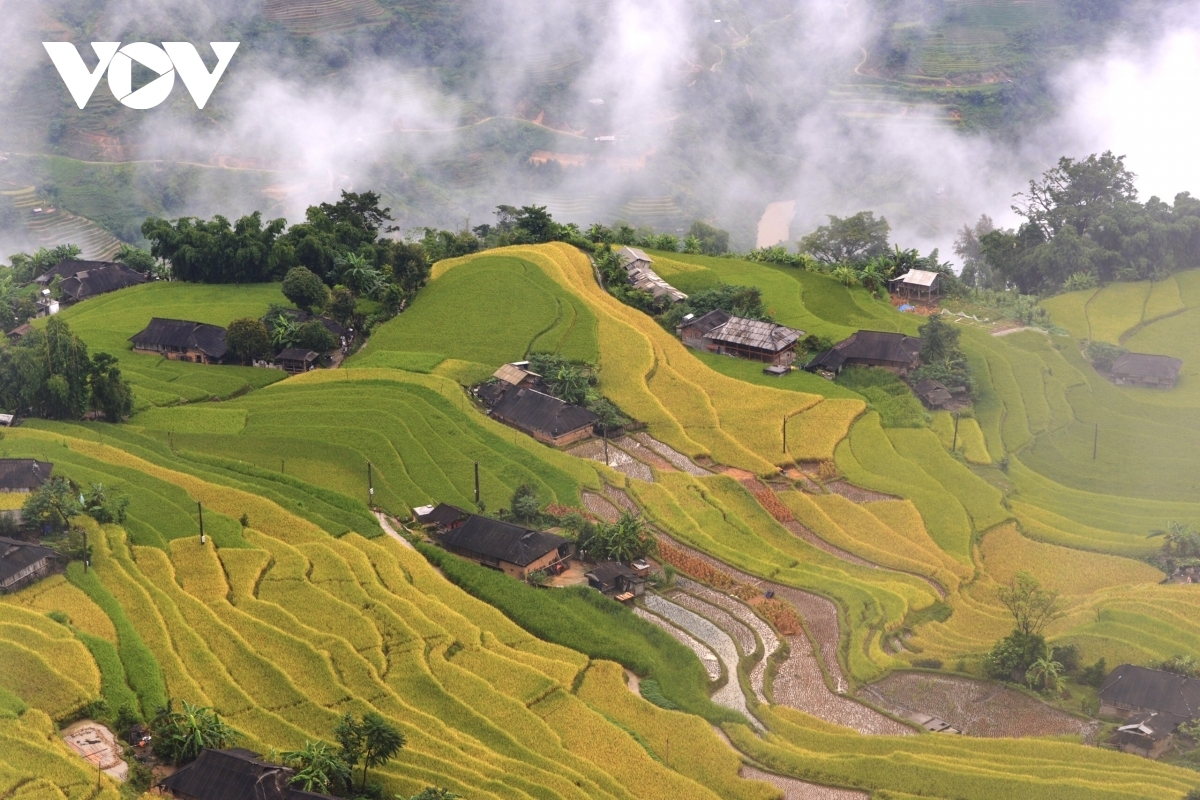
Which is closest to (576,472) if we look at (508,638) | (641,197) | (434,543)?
(434,543)

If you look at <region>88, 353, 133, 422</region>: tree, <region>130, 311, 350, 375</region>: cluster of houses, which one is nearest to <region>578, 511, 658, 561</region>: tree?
<region>88, 353, 133, 422</region>: tree

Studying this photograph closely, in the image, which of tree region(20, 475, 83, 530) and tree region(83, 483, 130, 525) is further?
tree region(83, 483, 130, 525)

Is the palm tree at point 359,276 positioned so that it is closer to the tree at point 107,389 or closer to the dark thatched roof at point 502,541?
the tree at point 107,389

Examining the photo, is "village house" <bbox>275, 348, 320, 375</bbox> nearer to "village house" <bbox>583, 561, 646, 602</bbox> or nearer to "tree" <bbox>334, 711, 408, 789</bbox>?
"village house" <bbox>583, 561, 646, 602</bbox>

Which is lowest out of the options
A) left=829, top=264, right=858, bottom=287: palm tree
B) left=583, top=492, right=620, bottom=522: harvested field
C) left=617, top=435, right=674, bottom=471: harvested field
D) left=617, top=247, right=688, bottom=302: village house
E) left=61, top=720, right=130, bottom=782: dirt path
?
left=61, top=720, right=130, bottom=782: dirt path

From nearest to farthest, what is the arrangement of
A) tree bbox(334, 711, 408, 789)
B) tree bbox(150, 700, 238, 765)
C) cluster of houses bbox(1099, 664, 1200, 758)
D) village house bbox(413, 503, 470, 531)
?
1. tree bbox(334, 711, 408, 789)
2. tree bbox(150, 700, 238, 765)
3. cluster of houses bbox(1099, 664, 1200, 758)
4. village house bbox(413, 503, 470, 531)

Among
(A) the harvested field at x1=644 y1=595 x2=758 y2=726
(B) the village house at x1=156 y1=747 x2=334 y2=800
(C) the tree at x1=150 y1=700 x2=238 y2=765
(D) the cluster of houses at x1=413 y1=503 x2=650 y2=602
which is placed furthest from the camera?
(D) the cluster of houses at x1=413 y1=503 x2=650 y2=602

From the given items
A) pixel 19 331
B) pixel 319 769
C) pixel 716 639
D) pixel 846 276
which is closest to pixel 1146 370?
pixel 846 276
